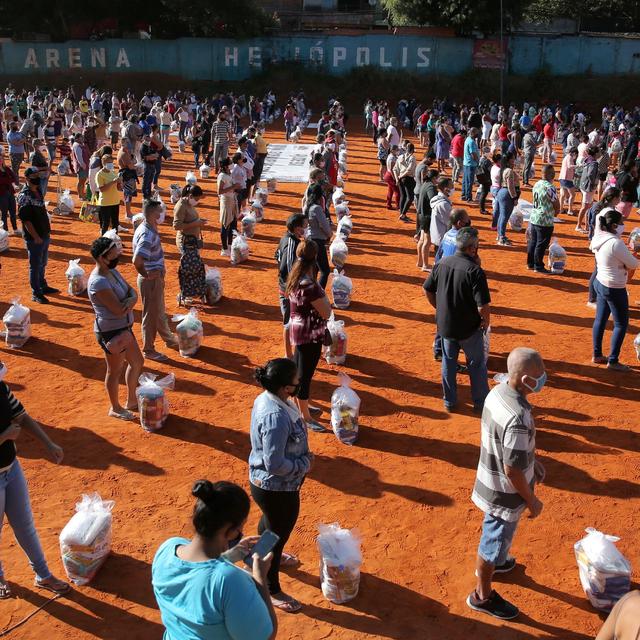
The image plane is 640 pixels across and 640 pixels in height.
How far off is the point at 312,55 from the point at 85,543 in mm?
41531

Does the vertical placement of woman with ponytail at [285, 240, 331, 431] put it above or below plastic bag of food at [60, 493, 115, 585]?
above

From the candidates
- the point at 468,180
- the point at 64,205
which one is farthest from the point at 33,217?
the point at 468,180

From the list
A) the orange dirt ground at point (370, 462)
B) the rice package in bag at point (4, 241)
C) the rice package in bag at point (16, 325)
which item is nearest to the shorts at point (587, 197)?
the orange dirt ground at point (370, 462)

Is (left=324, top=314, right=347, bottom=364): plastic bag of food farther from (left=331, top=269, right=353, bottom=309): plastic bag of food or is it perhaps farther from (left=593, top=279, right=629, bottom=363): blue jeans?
(left=593, top=279, right=629, bottom=363): blue jeans

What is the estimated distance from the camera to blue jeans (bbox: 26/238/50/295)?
958 cm

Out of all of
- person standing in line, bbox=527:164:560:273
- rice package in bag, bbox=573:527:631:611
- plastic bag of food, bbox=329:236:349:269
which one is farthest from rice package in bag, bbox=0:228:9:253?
rice package in bag, bbox=573:527:631:611

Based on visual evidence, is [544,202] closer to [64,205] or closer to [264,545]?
[264,545]

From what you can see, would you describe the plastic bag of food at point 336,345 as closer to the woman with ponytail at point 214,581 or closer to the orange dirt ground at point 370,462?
the orange dirt ground at point 370,462

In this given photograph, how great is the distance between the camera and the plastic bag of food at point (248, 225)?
13.6m

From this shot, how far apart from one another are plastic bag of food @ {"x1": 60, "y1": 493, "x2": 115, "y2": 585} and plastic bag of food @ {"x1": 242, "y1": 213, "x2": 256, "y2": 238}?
9.12 metres

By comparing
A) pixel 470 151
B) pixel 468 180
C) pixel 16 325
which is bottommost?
pixel 16 325

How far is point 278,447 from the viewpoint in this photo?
13.5 feet

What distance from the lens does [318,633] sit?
4500 mm

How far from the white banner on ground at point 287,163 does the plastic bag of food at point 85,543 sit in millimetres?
15330
